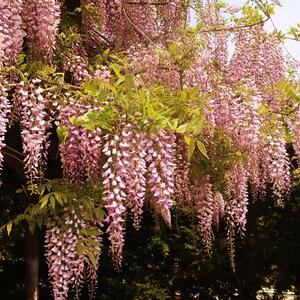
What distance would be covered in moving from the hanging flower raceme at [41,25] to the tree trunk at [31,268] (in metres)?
2.04

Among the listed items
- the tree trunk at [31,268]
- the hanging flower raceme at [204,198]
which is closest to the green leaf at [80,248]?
the hanging flower raceme at [204,198]

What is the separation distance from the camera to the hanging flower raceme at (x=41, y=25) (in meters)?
4.27

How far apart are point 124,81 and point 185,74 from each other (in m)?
1.24

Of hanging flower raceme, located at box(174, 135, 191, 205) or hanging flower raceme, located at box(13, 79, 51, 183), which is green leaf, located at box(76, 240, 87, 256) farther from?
hanging flower raceme, located at box(174, 135, 191, 205)

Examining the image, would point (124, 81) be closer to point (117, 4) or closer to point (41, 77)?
point (41, 77)

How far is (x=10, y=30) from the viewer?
4059mm

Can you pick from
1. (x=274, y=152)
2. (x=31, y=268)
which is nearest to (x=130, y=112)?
(x=274, y=152)

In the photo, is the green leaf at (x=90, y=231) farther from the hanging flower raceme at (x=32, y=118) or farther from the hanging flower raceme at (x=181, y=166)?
the hanging flower raceme at (x=181, y=166)

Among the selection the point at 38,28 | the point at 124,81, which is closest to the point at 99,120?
the point at 124,81

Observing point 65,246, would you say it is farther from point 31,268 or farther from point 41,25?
point 41,25

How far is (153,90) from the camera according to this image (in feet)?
12.4

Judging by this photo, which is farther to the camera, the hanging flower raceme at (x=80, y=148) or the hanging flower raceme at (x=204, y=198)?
the hanging flower raceme at (x=204, y=198)

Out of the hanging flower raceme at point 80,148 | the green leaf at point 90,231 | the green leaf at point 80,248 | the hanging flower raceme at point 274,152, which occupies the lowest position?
the green leaf at point 80,248

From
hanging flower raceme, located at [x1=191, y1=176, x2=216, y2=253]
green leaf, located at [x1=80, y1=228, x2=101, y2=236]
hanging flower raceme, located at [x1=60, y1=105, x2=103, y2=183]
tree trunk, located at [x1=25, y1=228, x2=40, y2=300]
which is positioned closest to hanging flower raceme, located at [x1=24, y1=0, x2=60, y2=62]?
→ hanging flower raceme, located at [x1=60, y1=105, x2=103, y2=183]
